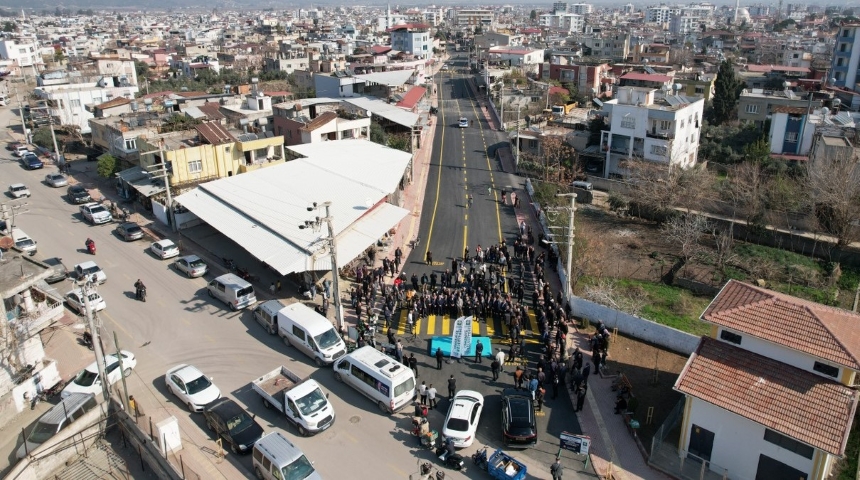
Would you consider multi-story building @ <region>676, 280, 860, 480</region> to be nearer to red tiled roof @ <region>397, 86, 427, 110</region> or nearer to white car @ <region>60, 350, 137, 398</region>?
white car @ <region>60, 350, 137, 398</region>

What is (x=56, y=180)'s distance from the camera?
42.8 meters

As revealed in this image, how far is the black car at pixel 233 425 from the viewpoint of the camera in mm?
17016

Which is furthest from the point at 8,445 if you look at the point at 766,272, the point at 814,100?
the point at 814,100

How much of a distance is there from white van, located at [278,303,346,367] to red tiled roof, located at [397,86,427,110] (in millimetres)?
38423

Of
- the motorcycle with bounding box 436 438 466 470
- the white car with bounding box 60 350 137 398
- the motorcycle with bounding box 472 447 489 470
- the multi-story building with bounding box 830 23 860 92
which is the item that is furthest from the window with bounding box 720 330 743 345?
the multi-story building with bounding box 830 23 860 92

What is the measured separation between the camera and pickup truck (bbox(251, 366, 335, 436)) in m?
17.7

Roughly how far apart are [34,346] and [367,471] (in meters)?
12.5

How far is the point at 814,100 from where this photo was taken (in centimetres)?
5756

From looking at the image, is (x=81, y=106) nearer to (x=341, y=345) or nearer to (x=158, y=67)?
(x=341, y=345)

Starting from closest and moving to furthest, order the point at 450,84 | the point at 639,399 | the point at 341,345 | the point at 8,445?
1. the point at 8,445
2. the point at 639,399
3. the point at 341,345
4. the point at 450,84

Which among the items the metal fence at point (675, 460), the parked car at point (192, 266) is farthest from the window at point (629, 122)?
the parked car at point (192, 266)

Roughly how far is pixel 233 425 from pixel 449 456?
249 inches

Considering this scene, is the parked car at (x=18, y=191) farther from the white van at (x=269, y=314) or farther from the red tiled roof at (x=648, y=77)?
the red tiled roof at (x=648, y=77)

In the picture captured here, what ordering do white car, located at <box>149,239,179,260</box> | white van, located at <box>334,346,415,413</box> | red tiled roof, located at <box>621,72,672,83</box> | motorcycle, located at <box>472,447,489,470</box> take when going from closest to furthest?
motorcycle, located at <box>472,447,489,470</box> → white van, located at <box>334,346,415,413</box> → white car, located at <box>149,239,179,260</box> → red tiled roof, located at <box>621,72,672,83</box>
